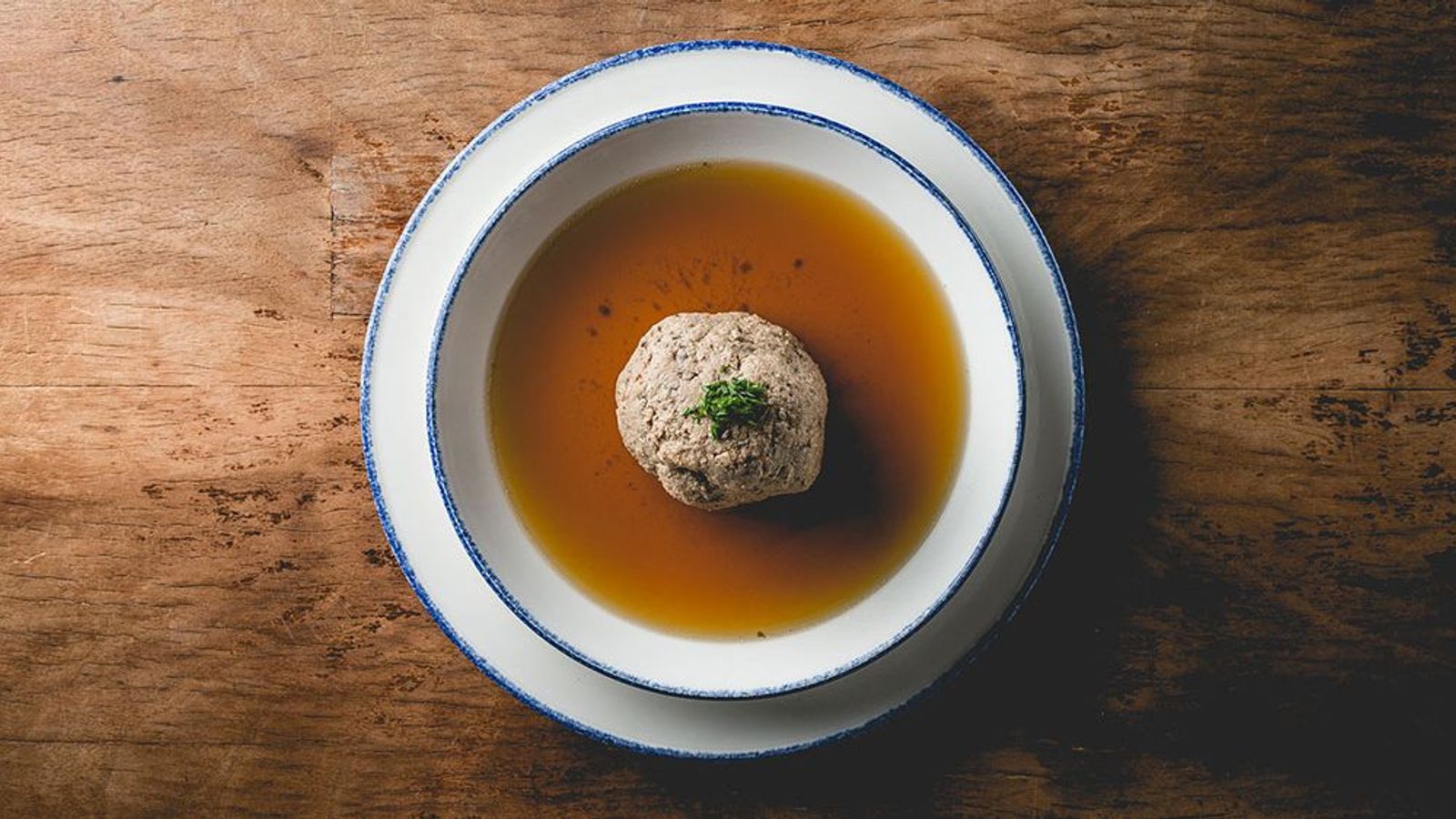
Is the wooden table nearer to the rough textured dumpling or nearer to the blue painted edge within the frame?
the blue painted edge

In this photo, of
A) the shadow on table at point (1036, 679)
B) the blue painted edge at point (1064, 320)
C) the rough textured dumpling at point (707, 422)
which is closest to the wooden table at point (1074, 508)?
the shadow on table at point (1036, 679)

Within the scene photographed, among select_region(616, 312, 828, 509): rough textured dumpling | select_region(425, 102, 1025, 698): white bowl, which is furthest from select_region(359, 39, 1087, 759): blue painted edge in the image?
select_region(616, 312, 828, 509): rough textured dumpling

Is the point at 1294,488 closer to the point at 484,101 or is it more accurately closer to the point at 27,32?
the point at 484,101

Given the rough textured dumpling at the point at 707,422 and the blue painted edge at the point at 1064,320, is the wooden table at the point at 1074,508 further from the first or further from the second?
the rough textured dumpling at the point at 707,422

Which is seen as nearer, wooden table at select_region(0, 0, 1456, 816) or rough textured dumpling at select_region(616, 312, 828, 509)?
rough textured dumpling at select_region(616, 312, 828, 509)

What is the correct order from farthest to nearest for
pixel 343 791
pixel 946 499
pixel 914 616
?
pixel 343 791 → pixel 946 499 → pixel 914 616

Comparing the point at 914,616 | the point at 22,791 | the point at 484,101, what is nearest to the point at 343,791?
the point at 22,791

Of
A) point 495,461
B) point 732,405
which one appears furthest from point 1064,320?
point 495,461
